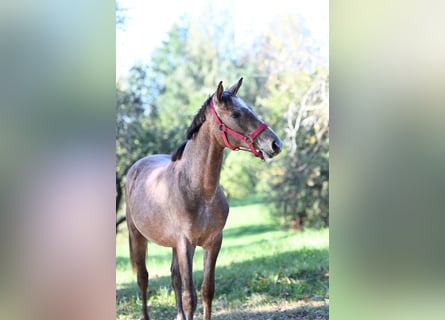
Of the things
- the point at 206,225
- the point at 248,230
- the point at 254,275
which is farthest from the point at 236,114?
the point at 248,230

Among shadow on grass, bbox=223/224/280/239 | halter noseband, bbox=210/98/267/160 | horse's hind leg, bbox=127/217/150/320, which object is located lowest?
shadow on grass, bbox=223/224/280/239

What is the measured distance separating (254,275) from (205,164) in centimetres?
224

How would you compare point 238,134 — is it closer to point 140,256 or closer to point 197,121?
point 197,121

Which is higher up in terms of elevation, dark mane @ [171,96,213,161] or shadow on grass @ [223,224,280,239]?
dark mane @ [171,96,213,161]

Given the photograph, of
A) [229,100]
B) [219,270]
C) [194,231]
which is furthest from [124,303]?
[229,100]

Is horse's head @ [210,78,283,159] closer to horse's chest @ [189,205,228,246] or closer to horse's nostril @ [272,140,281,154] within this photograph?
horse's nostril @ [272,140,281,154]

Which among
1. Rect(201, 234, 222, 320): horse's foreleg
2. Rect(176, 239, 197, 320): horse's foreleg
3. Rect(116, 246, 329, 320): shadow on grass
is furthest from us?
Rect(116, 246, 329, 320): shadow on grass

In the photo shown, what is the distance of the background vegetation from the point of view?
18.8 ft

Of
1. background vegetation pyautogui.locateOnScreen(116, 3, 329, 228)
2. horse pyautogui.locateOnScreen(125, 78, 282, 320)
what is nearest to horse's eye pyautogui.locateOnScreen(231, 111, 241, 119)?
horse pyautogui.locateOnScreen(125, 78, 282, 320)

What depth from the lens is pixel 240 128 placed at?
7.86ft

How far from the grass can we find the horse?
978mm

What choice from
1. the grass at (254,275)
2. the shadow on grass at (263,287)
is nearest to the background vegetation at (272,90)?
the grass at (254,275)
